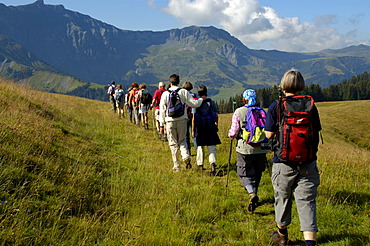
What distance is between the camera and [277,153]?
13.9 ft

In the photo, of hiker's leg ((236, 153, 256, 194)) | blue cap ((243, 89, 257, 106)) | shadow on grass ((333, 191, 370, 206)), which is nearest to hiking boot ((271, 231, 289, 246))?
hiker's leg ((236, 153, 256, 194))

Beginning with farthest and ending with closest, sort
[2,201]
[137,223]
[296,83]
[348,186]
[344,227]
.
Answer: [348,186] → [344,227] → [137,223] → [296,83] → [2,201]

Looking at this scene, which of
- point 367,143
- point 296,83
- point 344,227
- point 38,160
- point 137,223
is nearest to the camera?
point 296,83

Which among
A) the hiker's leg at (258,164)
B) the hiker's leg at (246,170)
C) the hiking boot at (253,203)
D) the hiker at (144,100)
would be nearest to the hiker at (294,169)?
the hiking boot at (253,203)

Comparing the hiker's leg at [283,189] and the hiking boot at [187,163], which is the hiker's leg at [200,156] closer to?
the hiking boot at [187,163]

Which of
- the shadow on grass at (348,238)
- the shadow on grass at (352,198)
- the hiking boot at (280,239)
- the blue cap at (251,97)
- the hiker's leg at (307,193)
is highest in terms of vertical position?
the blue cap at (251,97)

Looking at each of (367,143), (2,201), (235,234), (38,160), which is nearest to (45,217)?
(2,201)

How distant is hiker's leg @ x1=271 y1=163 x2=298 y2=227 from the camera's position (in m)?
4.20

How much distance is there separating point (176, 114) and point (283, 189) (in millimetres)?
4788

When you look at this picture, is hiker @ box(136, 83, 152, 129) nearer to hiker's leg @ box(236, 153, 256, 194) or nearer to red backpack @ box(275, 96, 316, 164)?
hiker's leg @ box(236, 153, 256, 194)

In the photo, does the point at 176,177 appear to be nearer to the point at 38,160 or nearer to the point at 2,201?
the point at 38,160

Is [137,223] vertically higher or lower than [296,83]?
lower

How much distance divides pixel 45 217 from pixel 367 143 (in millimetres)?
59079

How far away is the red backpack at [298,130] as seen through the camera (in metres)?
3.98
